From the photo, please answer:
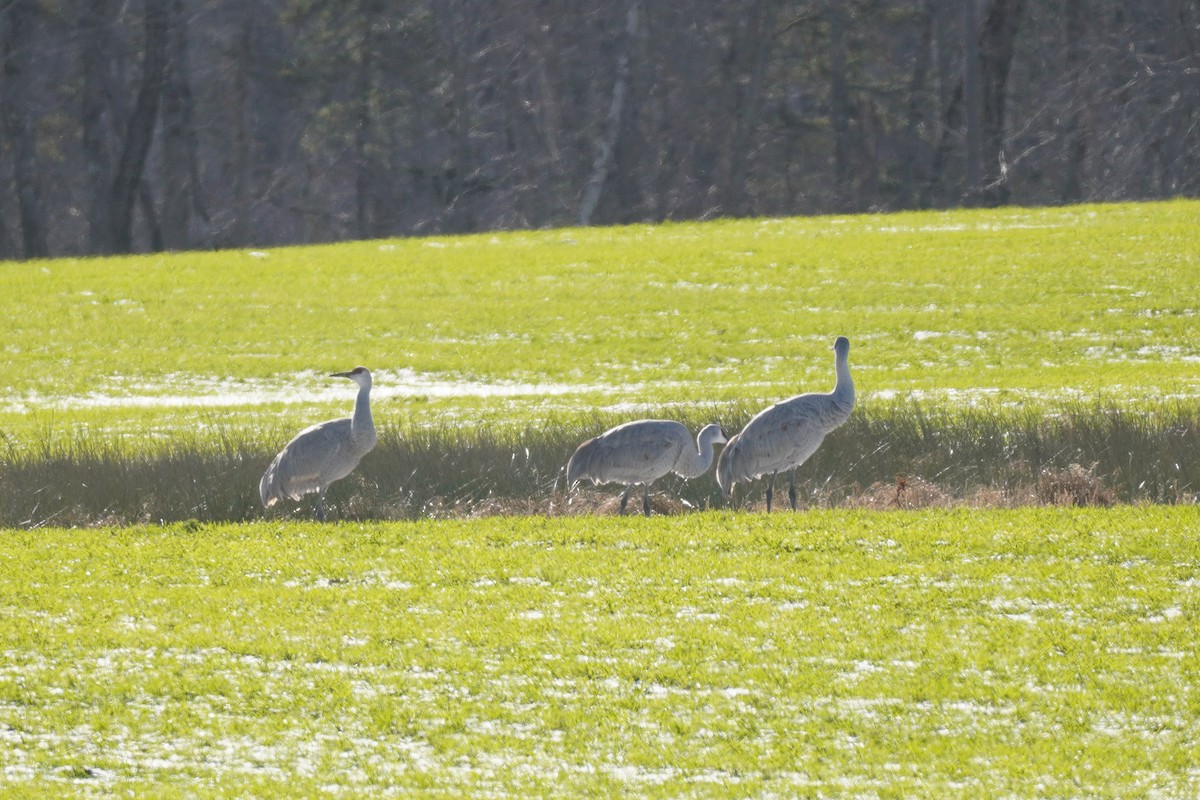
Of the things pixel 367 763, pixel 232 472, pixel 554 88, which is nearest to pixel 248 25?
pixel 554 88

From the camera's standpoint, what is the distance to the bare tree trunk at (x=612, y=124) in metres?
50.2

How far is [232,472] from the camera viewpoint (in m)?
16.8

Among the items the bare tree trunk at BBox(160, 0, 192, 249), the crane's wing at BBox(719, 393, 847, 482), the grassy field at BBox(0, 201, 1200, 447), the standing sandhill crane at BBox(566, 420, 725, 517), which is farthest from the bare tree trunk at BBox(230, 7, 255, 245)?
the crane's wing at BBox(719, 393, 847, 482)

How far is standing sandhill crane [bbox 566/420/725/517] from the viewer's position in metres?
14.8

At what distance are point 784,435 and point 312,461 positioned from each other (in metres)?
4.12

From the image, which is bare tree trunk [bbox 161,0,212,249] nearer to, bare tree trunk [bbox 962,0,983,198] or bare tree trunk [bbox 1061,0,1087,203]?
bare tree trunk [bbox 962,0,983,198]

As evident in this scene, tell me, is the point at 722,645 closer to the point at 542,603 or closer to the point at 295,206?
the point at 542,603

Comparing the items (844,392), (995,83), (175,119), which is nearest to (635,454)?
(844,392)

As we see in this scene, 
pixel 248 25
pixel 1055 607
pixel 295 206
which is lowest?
pixel 1055 607

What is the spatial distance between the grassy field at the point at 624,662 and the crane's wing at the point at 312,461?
4.40 ft

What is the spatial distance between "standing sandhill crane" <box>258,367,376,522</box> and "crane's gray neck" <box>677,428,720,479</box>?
284cm

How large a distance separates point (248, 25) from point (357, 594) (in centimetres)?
4340

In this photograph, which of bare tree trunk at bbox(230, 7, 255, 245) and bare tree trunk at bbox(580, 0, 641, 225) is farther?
bare tree trunk at bbox(230, 7, 255, 245)

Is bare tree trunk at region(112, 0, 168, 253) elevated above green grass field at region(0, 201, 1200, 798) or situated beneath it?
elevated above
